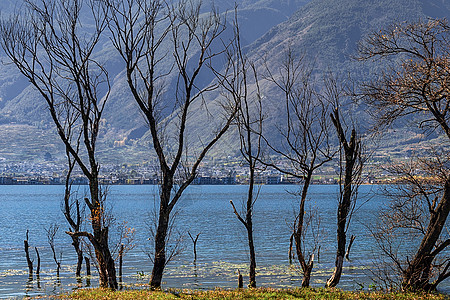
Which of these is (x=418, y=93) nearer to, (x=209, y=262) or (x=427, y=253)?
(x=427, y=253)

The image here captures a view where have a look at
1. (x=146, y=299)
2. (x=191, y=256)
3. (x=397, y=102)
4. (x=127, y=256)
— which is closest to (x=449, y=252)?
(x=191, y=256)

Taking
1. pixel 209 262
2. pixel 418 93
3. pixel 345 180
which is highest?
pixel 418 93

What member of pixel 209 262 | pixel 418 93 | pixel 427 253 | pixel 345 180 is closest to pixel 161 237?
pixel 345 180

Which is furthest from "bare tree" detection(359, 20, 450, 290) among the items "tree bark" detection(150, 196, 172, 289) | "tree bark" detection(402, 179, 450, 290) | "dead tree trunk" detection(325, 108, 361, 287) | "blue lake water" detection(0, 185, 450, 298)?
"tree bark" detection(150, 196, 172, 289)

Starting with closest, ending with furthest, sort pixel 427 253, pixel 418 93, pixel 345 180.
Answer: pixel 418 93
pixel 427 253
pixel 345 180

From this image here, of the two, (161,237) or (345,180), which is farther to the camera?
(345,180)

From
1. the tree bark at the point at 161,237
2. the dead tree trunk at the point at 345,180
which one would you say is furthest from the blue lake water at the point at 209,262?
the tree bark at the point at 161,237

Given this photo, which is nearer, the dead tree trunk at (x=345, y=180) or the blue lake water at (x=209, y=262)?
the dead tree trunk at (x=345, y=180)

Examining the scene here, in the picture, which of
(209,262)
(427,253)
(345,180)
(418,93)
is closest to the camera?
(418,93)

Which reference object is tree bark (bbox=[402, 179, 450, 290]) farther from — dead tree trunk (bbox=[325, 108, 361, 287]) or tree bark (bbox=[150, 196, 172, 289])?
tree bark (bbox=[150, 196, 172, 289])

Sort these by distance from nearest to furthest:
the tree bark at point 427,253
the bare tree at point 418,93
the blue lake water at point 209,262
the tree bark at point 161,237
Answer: the bare tree at point 418,93, the tree bark at point 427,253, the tree bark at point 161,237, the blue lake water at point 209,262

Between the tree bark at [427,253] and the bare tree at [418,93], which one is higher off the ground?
the bare tree at [418,93]

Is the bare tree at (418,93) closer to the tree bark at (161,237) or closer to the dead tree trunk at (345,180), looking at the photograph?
the dead tree trunk at (345,180)

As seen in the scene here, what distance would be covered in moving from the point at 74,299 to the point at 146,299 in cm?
329
